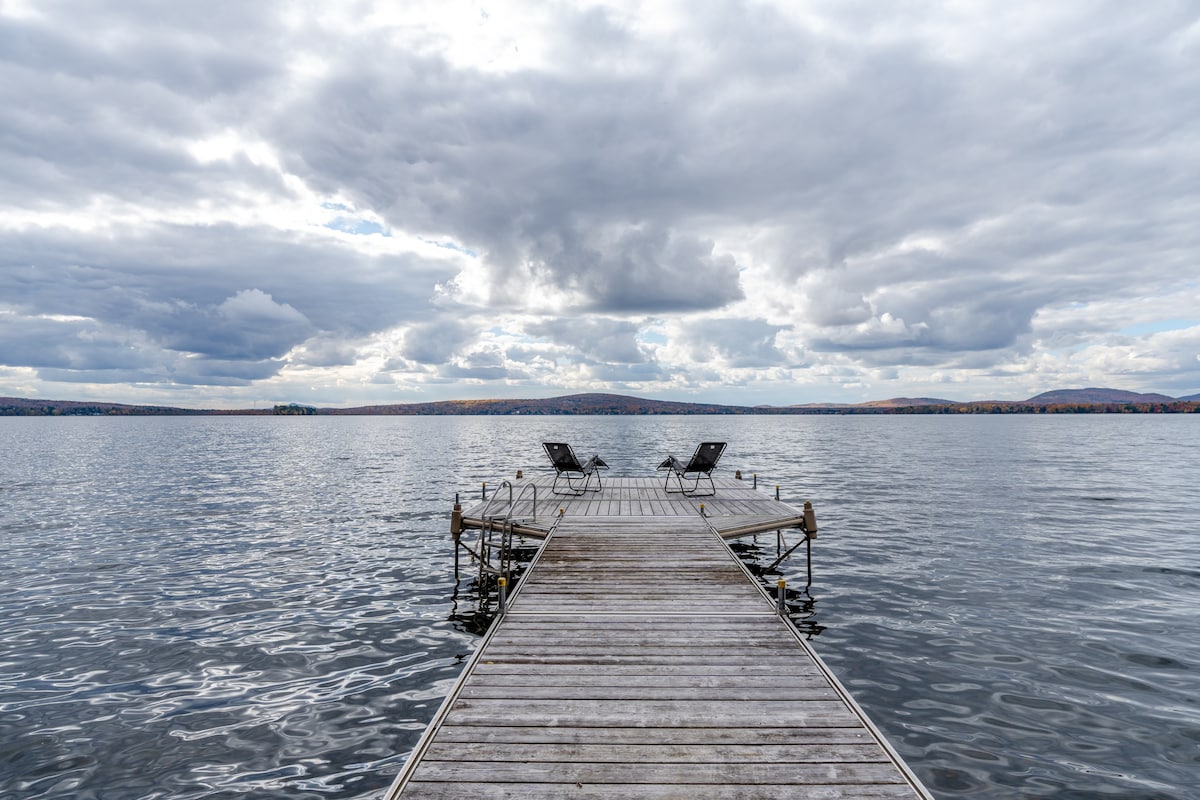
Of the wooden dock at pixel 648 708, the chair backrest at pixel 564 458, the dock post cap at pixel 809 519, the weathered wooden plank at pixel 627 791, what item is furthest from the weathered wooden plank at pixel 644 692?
the chair backrest at pixel 564 458

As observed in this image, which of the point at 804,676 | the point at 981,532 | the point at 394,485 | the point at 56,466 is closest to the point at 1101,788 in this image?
the point at 804,676

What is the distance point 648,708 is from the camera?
474cm

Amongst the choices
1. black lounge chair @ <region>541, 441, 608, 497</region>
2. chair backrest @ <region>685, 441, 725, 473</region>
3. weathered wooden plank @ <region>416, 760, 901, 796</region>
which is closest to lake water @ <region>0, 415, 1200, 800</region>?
weathered wooden plank @ <region>416, 760, 901, 796</region>

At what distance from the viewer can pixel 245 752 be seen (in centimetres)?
615

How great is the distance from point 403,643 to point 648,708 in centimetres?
566

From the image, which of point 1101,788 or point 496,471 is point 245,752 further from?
point 496,471

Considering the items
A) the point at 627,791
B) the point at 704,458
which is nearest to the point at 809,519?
the point at 704,458

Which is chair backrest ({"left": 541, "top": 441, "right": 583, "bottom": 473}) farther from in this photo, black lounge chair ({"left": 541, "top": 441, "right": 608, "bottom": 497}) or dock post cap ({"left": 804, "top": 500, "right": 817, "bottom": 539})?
dock post cap ({"left": 804, "top": 500, "right": 817, "bottom": 539})

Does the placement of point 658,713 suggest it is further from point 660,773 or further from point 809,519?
point 809,519

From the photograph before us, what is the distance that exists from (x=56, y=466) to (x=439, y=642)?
46081mm

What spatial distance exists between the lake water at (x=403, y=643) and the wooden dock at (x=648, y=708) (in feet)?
5.73

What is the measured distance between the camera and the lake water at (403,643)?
19.5 ft

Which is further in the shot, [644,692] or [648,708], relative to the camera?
[644,692]

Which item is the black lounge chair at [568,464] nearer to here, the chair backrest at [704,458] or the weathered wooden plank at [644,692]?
the chair backrest at [704,458]
